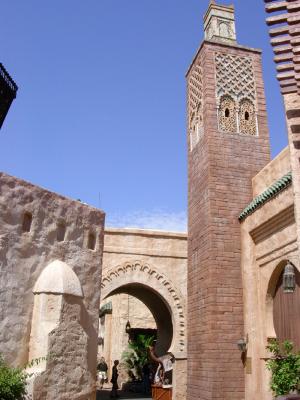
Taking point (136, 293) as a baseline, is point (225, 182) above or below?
above

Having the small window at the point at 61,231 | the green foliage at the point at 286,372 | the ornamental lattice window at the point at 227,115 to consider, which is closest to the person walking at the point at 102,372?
the small window at the point at 61,231

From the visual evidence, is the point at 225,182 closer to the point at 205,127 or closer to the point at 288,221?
the point at 205,127

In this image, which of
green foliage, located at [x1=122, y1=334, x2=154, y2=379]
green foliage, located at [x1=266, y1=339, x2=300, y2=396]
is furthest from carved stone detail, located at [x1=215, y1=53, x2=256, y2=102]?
green foliage, located at [x1=122, y1=334, x2=154, y2=379]

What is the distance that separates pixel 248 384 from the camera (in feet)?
28.2

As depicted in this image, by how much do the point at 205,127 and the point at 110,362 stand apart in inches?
489

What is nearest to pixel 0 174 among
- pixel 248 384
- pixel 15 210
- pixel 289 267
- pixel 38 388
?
pixel 15 210

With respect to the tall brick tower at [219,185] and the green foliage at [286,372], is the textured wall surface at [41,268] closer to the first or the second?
the tall brick tower at [219,185]

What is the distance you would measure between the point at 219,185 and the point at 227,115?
1.93 metres

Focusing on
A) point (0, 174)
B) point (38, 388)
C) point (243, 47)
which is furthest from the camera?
point (243, 47)

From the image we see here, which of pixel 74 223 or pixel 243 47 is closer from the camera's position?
pixel 74 223

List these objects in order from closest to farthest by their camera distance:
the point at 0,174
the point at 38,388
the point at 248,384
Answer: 1. the point at 38,388
2. the point at 0,174
3. the point at 248,384

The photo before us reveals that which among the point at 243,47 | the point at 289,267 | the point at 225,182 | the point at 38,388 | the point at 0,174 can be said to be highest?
the point at 243,47

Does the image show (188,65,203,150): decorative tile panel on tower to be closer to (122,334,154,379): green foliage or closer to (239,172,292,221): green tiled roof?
(239,172,292,221): green tiled roof

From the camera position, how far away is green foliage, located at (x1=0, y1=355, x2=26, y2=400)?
6039 mm
